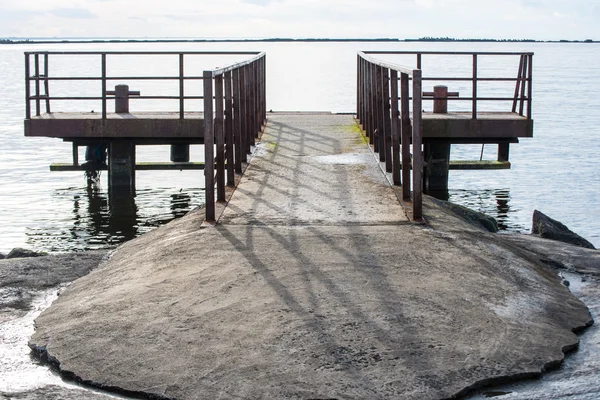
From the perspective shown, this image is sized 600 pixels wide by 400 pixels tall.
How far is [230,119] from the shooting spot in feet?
34.9

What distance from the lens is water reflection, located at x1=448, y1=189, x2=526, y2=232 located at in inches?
693

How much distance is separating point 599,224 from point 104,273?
12394mm

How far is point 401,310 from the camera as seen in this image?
630 centimetres

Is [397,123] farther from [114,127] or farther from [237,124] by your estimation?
[114,127]

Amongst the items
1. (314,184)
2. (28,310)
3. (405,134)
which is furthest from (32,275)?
(405,134)

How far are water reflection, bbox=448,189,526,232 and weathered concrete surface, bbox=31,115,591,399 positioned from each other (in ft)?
29.0

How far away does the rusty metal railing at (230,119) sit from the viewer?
8797mm

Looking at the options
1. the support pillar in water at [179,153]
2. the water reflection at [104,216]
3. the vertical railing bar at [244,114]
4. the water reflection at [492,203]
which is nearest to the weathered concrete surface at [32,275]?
the vertical railing bar at [244,114]

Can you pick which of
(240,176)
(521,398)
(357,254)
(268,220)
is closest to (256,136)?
(240,176)

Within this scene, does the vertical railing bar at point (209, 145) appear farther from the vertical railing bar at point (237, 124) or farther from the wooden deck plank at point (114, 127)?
the wooden deck plank at point (114, 127)

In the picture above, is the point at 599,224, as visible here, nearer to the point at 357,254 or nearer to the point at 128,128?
the point at 128,128

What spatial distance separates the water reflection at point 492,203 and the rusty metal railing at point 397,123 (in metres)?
3.80

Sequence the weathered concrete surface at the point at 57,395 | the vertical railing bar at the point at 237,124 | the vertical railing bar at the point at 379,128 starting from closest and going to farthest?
the weathered concrete surface at the point at 57,395
the vertical railing bar at the point at 237,124
the vertical railing bar at the point at 379,128

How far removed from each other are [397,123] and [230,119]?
6.11 ft
